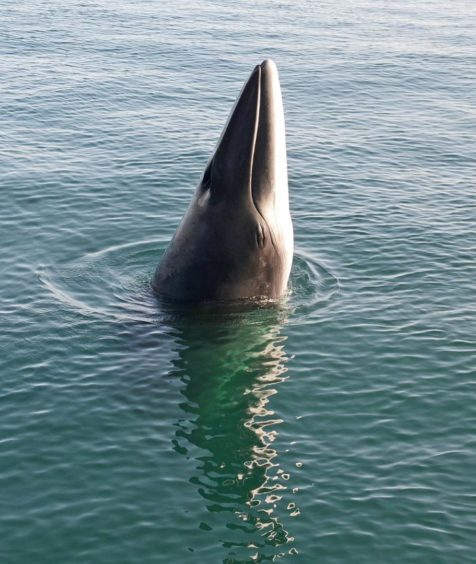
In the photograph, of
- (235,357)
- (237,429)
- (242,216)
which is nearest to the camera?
(237,429)

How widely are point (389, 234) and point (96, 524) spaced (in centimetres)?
1673

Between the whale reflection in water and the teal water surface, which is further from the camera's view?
the teal water surface

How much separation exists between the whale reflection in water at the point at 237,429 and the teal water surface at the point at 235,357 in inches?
1.7

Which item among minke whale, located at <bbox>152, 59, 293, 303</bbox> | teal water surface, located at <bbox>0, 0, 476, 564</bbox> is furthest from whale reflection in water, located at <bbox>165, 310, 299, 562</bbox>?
minke whale, located at <bbox>152, 59, 293, 303</bbox>

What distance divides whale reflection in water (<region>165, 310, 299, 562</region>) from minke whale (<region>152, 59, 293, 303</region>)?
35.0 inches

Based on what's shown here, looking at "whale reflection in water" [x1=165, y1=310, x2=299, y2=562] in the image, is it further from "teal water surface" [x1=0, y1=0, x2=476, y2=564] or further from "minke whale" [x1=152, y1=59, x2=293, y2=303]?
"minke whale" [x1=152, y1=59, x2=293, y2=303]

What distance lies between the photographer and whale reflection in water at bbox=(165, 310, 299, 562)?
16.0 m

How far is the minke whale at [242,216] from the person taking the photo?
2102 cm

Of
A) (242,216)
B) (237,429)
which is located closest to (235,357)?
(237,429)

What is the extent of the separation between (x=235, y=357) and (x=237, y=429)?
287 centimetres

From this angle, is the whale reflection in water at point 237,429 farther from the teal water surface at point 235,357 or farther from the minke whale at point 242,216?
the minke whale at point 242,216

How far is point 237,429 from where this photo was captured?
19094mm

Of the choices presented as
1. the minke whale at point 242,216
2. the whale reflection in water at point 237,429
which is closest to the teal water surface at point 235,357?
the whale reflection in water at point 237,429

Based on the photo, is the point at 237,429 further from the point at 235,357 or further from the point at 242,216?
the point at 242,216
